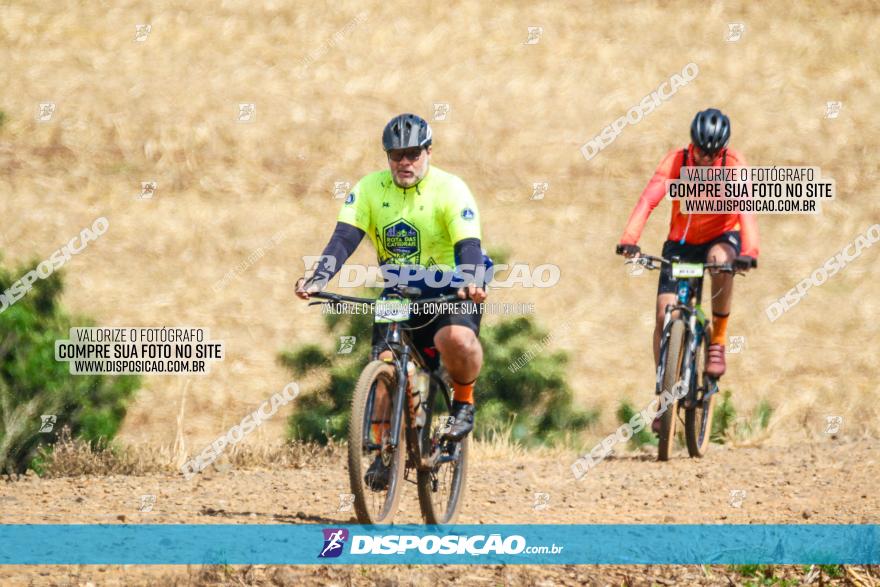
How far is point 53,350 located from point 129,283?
9.79 metres

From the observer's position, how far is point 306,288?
794cm

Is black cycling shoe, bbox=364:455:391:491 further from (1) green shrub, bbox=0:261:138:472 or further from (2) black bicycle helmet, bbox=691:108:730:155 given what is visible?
(2) black bicycle helmet, bbox=691:108:730:155

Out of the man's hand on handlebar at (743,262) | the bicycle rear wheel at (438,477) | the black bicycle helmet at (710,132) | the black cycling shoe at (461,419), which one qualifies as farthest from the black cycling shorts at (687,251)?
the black cycling shoe at (461,419)

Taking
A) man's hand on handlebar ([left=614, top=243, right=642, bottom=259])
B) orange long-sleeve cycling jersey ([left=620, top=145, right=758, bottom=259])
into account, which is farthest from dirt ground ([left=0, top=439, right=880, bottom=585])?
orange long-sleeve cycling jersey ([left=620, top=145, right=758, bottom=259])

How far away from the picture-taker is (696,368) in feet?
38.4

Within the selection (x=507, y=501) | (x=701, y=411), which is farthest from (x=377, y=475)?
(x=701, y=411)

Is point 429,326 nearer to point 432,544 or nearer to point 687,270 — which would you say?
point 432,544

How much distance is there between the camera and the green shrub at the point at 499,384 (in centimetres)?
1402

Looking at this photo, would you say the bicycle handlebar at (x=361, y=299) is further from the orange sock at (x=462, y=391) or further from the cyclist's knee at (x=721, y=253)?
the cyclist's knee at (x=721, y=253)

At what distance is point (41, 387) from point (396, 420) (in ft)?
18.8

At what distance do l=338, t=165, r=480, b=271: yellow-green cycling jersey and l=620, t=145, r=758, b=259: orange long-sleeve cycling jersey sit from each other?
3146 mm

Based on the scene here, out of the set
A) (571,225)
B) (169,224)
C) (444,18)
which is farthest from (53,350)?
(444,18)

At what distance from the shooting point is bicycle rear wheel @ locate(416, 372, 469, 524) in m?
8.33

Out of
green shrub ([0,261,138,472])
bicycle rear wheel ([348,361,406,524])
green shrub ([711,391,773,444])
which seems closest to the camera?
bicycle rear wheel ([348,361,406,524])
